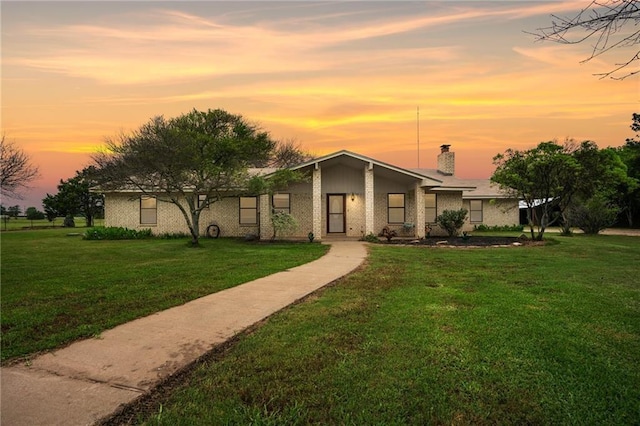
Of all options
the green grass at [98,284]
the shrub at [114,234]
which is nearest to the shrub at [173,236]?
the shrub at [114,234]

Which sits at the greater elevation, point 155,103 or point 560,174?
point 155,103

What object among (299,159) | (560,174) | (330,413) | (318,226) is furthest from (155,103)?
(299,159)

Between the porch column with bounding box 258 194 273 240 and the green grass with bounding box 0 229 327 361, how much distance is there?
17.8 feet

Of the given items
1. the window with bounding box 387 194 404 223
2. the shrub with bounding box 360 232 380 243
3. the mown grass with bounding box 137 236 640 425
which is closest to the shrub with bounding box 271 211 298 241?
the shrub with bounding box 360 232 380 243

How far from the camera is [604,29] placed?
3371 mm

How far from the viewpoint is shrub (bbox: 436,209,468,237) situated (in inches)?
744

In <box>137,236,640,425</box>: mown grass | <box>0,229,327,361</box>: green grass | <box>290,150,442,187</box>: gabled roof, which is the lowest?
<box>137,236,640,425</box>: mown grass

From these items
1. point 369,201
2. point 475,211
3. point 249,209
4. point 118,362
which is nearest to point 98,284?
point 118,362

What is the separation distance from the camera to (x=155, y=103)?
55.3 ft

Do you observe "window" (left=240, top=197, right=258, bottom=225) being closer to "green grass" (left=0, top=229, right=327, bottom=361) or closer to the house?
the house

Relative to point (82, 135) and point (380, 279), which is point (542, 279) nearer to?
point (380, 279)

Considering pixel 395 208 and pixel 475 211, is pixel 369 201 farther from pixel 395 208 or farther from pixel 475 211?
pixel 475 211

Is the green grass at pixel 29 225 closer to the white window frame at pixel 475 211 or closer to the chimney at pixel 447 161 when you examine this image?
the chimney at pixel 447 161

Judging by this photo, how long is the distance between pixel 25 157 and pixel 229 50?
69.5 feet
